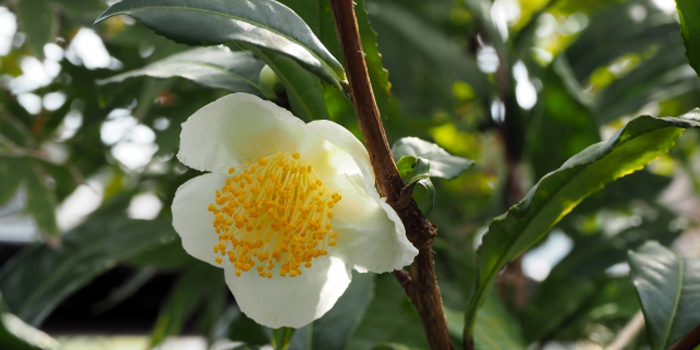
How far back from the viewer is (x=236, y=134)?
505mm

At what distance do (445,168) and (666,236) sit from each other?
0.82 m

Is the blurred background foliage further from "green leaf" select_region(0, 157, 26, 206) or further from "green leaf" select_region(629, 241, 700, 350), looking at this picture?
"green leaf" select_region(629, 241, 700, 350)

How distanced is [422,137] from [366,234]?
581mm

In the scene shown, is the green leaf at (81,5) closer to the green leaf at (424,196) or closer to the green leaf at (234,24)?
the green leaf at (234,24)

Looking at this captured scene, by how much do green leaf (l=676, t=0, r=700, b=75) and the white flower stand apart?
12.0 inches

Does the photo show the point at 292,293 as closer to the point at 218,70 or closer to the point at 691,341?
the point at 218,70

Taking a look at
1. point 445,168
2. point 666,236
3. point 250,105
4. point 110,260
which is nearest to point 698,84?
point 666,236

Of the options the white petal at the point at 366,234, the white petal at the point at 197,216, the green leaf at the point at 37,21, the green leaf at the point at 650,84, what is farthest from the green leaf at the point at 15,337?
the green leaf at the point at 650,84

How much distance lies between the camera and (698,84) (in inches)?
42.5

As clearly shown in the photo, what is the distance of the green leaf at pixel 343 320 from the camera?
0.68 meters

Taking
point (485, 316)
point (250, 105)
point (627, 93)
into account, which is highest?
point (250, 105)

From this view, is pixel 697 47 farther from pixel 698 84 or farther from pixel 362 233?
pixel 698 84

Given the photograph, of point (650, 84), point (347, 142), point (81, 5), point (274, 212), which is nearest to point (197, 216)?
point (274, 212)

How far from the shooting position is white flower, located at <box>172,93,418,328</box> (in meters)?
0.47
